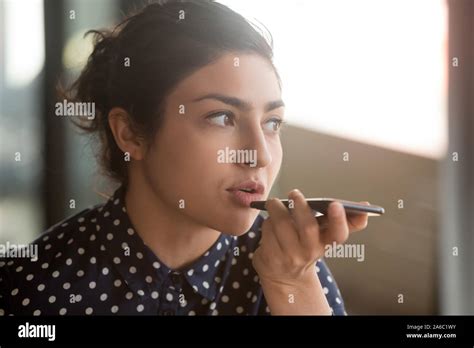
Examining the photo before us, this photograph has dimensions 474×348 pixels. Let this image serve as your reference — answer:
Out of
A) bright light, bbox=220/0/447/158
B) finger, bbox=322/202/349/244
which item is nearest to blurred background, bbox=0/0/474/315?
bright light, bbox=220/0/447/158

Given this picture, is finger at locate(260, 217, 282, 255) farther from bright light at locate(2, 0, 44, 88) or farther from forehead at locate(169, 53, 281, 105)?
bright light at locate(2, 0, 44, 88)

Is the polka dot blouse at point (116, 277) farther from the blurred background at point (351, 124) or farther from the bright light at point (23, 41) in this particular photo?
the bright light at point (23, 41)

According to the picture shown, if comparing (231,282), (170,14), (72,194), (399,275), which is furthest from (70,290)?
(399,275)

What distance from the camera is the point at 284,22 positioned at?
1075 millimetres

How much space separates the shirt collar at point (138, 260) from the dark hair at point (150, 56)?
70mm

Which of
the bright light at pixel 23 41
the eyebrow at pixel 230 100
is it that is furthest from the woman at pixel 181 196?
the bright light at pixel 23 41

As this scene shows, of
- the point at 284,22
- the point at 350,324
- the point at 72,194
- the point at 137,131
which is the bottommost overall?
the point at 350,324

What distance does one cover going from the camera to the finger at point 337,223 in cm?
95

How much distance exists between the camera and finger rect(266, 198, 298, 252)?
0.99m

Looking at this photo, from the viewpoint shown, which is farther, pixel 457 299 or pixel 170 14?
pixel 457 299

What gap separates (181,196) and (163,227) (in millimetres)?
72

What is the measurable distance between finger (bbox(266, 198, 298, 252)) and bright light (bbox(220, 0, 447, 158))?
18 cm

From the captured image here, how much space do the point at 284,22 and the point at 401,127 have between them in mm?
310

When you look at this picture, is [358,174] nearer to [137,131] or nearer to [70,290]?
[137,131]
